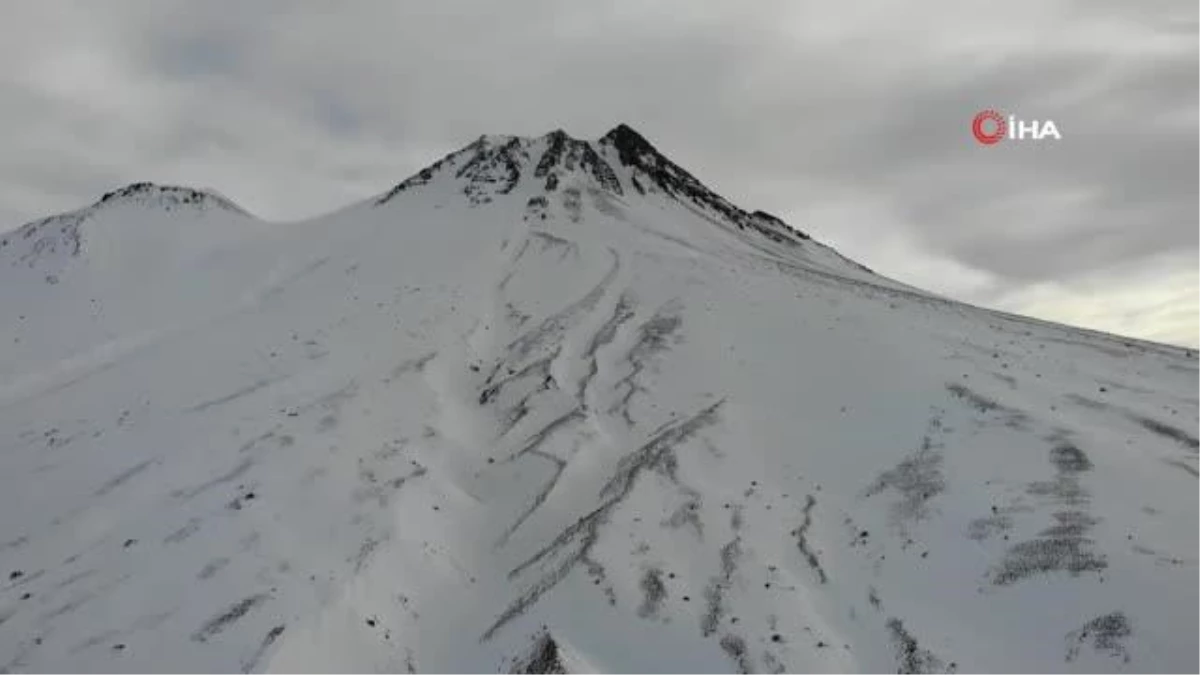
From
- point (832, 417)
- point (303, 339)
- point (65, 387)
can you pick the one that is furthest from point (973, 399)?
point (65, 387)

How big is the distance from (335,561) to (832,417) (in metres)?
16.0

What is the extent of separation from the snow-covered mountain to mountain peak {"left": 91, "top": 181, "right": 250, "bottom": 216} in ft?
105

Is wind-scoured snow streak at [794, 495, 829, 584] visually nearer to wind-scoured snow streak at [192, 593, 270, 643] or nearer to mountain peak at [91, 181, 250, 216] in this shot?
wind-scoured snow streak at [192, 593, 270, 643]

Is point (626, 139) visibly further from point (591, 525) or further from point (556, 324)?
point (591, 525)

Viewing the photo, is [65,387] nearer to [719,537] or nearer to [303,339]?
[303,339]

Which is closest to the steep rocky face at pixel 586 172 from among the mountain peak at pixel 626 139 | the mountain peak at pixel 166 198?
the mountain peak at pixel 626 139

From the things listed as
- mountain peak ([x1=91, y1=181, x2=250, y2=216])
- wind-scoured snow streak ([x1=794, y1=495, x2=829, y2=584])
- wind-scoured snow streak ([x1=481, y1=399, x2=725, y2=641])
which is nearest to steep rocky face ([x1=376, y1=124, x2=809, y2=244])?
mountain peak ([x1=91, y1=181, x2=250, y2=216])

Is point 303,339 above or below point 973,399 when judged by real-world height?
above

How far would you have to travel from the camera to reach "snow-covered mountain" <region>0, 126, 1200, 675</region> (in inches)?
739

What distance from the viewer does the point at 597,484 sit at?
25812 mm

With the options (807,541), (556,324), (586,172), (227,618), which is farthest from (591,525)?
(586,172)

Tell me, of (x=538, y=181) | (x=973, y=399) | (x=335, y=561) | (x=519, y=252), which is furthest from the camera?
(x=538, y=181)

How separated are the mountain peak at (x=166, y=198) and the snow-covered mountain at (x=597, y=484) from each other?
31958mm

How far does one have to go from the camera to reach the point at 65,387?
3816cm
